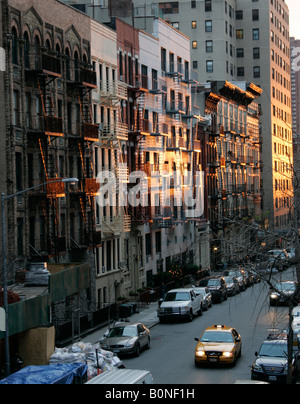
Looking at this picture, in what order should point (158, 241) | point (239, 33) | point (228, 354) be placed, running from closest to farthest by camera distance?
point (228, 354) < point (158, 241) < point (239, 33)

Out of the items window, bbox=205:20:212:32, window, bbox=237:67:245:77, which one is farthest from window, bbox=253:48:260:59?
window, bbox=205:20:212:32

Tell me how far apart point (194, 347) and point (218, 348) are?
5.51 m

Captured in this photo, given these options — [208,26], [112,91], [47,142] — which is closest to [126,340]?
[47,142]

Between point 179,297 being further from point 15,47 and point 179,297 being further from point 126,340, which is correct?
point 15,47

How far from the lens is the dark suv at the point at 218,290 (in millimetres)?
56812

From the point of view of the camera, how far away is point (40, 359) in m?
34.5

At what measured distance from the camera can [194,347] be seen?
3900 centimetres

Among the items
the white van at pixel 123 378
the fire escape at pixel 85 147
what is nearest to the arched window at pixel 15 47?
the fire escape at pixel 85 147

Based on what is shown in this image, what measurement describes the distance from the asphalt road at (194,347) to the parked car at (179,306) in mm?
587

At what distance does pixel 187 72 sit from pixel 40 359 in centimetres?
4757

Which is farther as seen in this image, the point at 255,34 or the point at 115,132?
the point at 255,34

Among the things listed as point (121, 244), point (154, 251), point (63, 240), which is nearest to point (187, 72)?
point (154, 251)

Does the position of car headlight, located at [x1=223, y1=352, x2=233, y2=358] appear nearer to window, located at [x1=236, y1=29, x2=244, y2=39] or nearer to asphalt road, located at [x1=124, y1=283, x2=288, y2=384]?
asphalt road, located at [x1=124, y1=283, x2=288, y2=384]

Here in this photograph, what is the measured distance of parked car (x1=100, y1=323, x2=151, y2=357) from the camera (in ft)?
118
